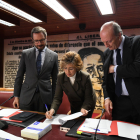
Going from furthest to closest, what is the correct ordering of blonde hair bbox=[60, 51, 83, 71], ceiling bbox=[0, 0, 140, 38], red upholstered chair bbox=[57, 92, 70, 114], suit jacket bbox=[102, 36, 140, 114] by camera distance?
ceiling bbox=[0, 0, 140, 38] < red upholstered chair bbox=[57, 92, 70, 114] < blonde hair bbox=[60, 51, 83, 71] < suit jacket bbox=[102, 36, 140, 114]

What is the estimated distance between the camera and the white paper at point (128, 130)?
1097mm

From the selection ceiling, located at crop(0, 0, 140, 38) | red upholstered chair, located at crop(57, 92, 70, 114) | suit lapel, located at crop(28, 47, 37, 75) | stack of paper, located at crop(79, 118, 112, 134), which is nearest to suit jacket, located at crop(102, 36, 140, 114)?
stack of paper, located at crop(79, 118, 112, 134)

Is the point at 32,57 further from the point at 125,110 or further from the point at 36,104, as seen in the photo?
the point at 125,110

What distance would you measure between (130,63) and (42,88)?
47.2 inches

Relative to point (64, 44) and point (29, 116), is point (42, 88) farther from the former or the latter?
point (64, 44)

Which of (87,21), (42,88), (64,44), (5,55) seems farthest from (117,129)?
(5,55)

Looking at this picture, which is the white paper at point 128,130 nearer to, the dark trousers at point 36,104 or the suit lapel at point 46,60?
the dark trousers at point 36,104

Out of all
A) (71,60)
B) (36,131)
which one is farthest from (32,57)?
(36,131)

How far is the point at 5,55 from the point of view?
5.37 meters

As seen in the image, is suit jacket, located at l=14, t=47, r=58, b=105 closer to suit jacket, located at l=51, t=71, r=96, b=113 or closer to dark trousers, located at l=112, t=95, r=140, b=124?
suit jacket, located at l=51, t=71, r=96, b=113

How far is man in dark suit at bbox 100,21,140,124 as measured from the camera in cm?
138

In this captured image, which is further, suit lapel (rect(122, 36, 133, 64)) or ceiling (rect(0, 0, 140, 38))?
ceiling (rect(0, 0, 140, 38))

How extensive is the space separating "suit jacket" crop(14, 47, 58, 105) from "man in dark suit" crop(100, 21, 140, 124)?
86cm

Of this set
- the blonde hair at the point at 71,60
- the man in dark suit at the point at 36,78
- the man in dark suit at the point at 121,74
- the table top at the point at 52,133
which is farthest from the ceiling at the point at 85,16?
the table top at the point at 52,133
